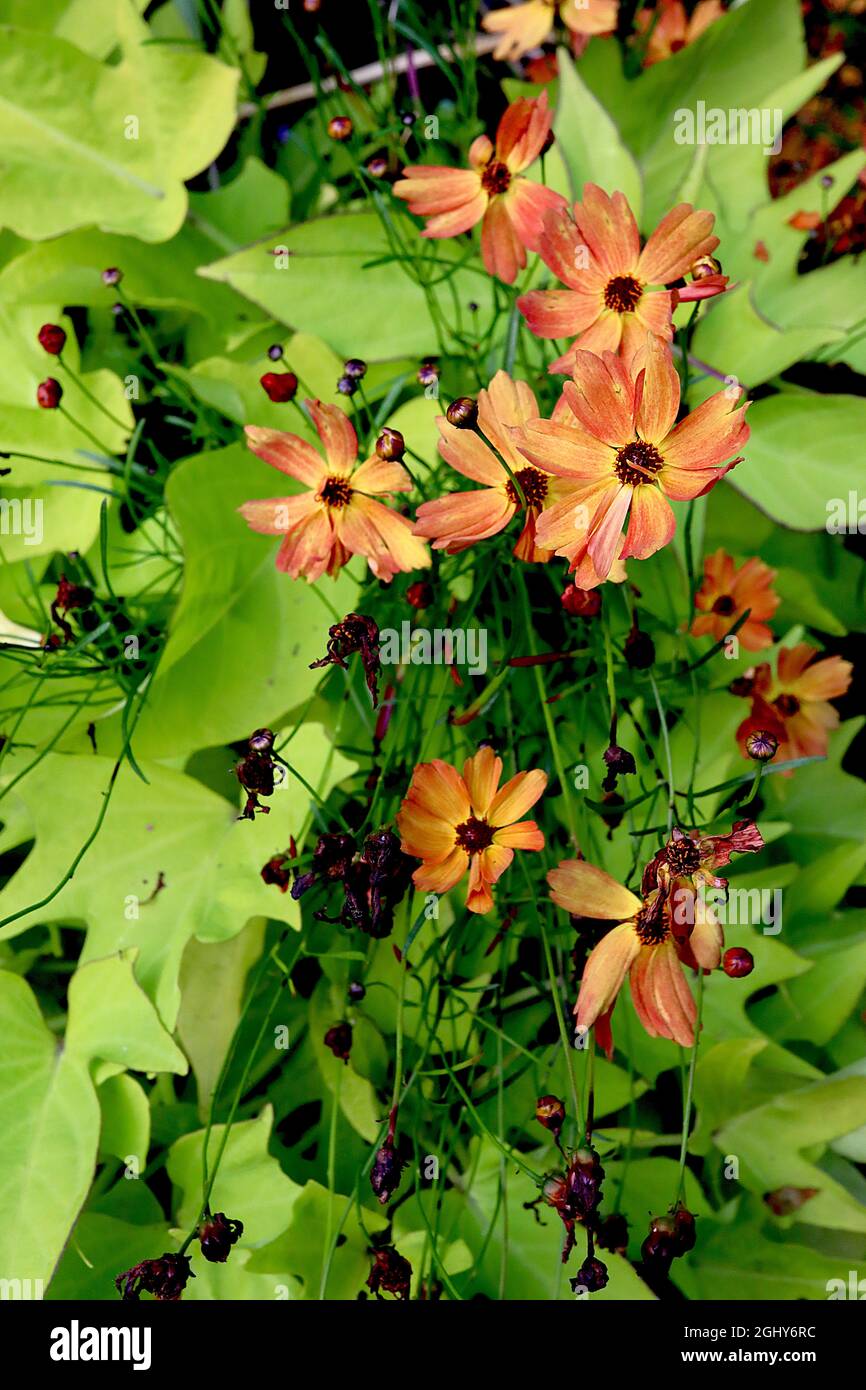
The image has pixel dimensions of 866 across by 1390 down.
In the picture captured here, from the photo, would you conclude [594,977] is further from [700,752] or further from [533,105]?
[533,105]

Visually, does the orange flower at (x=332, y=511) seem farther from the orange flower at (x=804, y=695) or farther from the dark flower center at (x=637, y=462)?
the orange flower at (x=804, y=695)

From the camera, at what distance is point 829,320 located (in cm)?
60

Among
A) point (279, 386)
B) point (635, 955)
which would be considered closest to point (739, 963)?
point (635, 955)

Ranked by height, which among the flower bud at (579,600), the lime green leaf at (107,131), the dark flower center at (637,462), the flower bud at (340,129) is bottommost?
the flower bud at (579,600)

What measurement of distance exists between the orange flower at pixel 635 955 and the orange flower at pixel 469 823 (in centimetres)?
2

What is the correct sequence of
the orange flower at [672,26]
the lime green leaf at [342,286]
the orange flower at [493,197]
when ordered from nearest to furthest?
the orange flower at [493,197], the lime green leaf at [342,286], the orange flower at [672,26]

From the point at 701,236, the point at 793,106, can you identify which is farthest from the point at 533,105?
the point at 793,106

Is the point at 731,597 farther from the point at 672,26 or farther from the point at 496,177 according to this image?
the point at 672,26

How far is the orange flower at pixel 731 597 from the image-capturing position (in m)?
0.55

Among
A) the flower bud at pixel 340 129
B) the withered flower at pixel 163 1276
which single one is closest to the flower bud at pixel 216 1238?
the withered flower at pixel 163 1276

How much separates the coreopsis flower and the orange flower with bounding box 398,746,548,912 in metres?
0.09

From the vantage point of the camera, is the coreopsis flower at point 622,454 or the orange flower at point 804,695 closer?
the coreopsis flower at point 622,454

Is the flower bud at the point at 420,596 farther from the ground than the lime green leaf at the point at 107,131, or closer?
closer

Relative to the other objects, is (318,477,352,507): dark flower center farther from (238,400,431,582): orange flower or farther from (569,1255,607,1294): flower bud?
(569,1255,607,1294): flower bud
